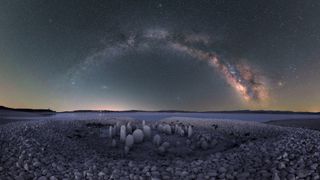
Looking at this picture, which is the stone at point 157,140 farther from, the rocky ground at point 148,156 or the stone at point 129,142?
the stone at point 129,142

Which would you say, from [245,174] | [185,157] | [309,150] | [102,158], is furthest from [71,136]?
[309,150]

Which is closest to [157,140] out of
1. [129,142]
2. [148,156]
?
[129,142]

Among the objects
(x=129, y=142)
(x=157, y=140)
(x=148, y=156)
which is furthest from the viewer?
(x=157, y=140)

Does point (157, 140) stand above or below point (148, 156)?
above

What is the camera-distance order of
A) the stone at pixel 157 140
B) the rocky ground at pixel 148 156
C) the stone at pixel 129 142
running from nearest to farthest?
the rocky ground at pixel 148 156
the stone at pixel 129 142
the stone at pixel 157 140

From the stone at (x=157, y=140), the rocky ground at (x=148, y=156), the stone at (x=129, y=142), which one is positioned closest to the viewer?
the rocky ground at (x=148, y=156)

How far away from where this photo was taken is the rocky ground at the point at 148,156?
352 inches

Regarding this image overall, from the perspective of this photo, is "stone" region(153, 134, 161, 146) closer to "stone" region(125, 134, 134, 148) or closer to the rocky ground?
the rocky ground

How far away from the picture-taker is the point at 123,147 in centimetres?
1253

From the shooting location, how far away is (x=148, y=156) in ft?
37.5

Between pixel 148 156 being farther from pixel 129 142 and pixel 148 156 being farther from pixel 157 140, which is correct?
pixel 157 140

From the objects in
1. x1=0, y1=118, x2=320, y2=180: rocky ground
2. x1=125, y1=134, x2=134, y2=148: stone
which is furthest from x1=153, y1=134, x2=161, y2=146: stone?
x1=125, y1=134, x2=134, y2=148: stone

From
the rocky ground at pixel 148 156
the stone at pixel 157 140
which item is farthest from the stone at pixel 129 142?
the stone at pixel 157 140

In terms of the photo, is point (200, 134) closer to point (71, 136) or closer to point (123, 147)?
point (123, 147)
